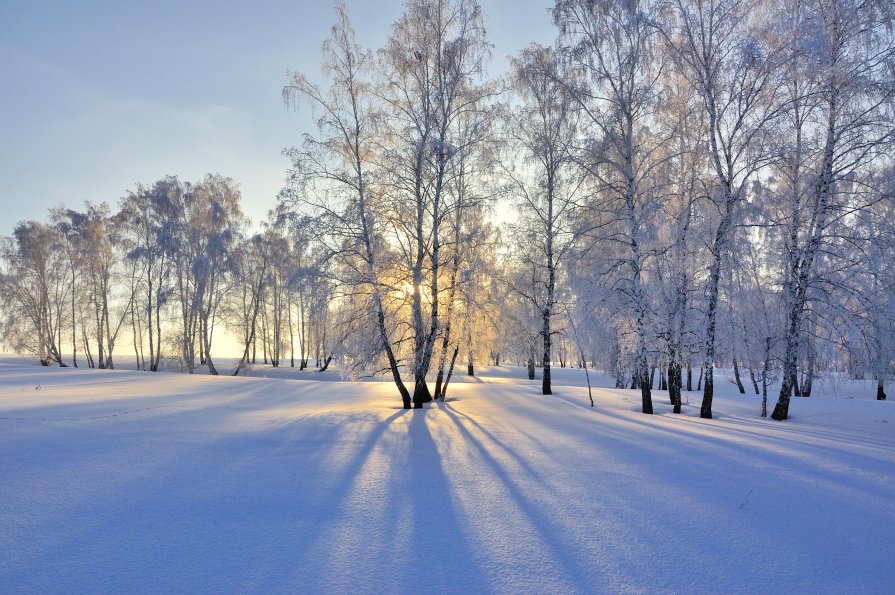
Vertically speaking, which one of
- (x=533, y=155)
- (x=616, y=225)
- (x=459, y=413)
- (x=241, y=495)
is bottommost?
(x=459, y=413)

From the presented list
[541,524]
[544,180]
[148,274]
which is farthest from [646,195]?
[148,274]

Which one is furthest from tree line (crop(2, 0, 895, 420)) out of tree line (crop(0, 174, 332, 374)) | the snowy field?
tree line (crop(0, 174, 332, 374))

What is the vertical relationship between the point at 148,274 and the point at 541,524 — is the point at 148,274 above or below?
above

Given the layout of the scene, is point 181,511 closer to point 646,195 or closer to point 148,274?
point 646,195

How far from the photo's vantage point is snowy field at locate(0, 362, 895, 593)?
3.02 m

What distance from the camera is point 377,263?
488 inches

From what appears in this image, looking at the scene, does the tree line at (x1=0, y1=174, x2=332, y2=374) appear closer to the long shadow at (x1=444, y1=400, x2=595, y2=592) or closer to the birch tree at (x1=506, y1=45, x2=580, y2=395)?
the birch tree at (x1=506, y1=45, x2=580, y2=395)

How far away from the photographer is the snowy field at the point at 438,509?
3.02 meters

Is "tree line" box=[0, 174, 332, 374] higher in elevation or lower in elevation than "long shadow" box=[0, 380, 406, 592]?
higher

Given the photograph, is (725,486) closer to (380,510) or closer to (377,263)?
(380,510)

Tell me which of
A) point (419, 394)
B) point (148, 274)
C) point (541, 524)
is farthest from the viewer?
point (148, 274)

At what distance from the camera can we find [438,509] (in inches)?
166

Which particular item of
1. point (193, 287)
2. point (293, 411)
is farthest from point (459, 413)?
point (193, 287)

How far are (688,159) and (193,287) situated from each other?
88.8ft
